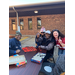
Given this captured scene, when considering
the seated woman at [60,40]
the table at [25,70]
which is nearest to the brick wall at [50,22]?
the seated woman at [60,40]

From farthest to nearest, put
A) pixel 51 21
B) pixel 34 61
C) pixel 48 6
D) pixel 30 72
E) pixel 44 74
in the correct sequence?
pixel 51 21
pixel 48 6
pixel 34 61
pixel 44 74
pixel 30 72

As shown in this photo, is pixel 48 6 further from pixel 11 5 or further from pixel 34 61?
pixel 34 61

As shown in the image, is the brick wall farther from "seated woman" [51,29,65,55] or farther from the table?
the table

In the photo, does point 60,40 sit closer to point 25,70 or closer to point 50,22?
point 25,70

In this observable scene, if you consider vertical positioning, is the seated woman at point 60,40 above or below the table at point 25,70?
above

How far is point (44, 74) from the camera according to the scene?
1200mm

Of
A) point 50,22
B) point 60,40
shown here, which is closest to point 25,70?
point 60,40

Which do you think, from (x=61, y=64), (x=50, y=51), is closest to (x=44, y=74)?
(x=61, y=64)

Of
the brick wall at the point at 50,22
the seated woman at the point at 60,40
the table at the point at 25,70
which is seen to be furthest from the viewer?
the brick wall at the point at 50,22

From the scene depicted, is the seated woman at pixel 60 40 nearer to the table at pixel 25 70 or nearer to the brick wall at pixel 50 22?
the table at pixel 25 70

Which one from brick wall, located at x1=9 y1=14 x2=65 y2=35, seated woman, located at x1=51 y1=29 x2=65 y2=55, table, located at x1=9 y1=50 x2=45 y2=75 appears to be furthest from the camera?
brick wall, located at x1=9 y1=14 x2=65 y2=35

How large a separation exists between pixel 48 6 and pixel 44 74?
5.32 m

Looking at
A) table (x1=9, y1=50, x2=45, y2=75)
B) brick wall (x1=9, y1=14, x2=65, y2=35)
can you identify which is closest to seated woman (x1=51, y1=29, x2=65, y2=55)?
table (x1=9, y1=50, x2=45, y2=75)
